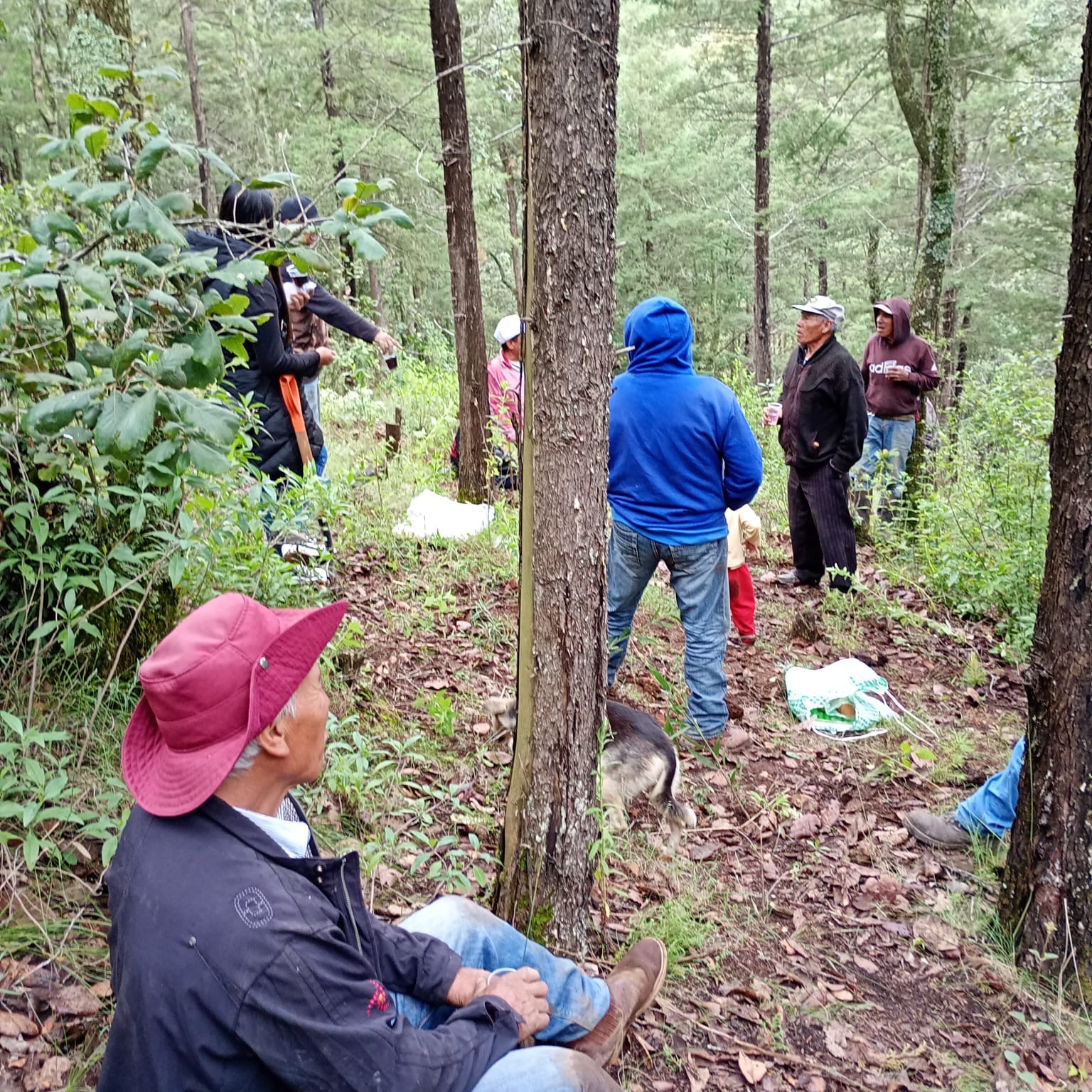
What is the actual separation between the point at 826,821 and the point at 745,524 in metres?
2.50

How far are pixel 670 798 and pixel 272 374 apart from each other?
303cm

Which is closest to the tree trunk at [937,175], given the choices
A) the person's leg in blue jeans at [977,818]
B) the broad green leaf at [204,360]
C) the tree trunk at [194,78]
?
the person's leg in blue jeans at [977,818]

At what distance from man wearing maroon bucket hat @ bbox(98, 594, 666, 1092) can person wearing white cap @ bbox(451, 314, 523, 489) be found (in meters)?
5.08

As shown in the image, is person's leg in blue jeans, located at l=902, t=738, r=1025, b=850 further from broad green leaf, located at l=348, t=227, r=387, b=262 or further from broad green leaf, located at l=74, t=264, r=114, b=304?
broad green leaf, located at l=74, t=264, r=114, b=304

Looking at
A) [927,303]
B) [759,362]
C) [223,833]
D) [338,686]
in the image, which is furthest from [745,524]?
[759,362]

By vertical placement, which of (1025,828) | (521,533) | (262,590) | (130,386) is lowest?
(1025,828)

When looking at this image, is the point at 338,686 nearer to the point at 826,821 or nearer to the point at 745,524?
the point at 826,821

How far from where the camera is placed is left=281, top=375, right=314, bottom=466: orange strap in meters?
4.91

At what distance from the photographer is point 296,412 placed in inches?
196

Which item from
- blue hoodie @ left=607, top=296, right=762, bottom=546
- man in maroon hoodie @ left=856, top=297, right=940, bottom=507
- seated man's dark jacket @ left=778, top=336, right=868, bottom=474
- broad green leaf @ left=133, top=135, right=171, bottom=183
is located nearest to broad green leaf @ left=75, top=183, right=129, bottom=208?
broad green leaf @ left=133, top=135, right=171, bottom=183

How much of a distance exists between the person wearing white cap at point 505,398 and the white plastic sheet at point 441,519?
38cm

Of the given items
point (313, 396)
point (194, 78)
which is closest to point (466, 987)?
point (313, 396)

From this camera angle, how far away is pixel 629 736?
3.95 meters

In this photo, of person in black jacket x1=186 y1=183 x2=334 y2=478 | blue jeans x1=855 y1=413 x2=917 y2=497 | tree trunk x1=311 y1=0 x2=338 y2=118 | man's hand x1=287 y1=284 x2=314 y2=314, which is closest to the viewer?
person in black jacket x1=186 y1=183 x2=334 y2=478
